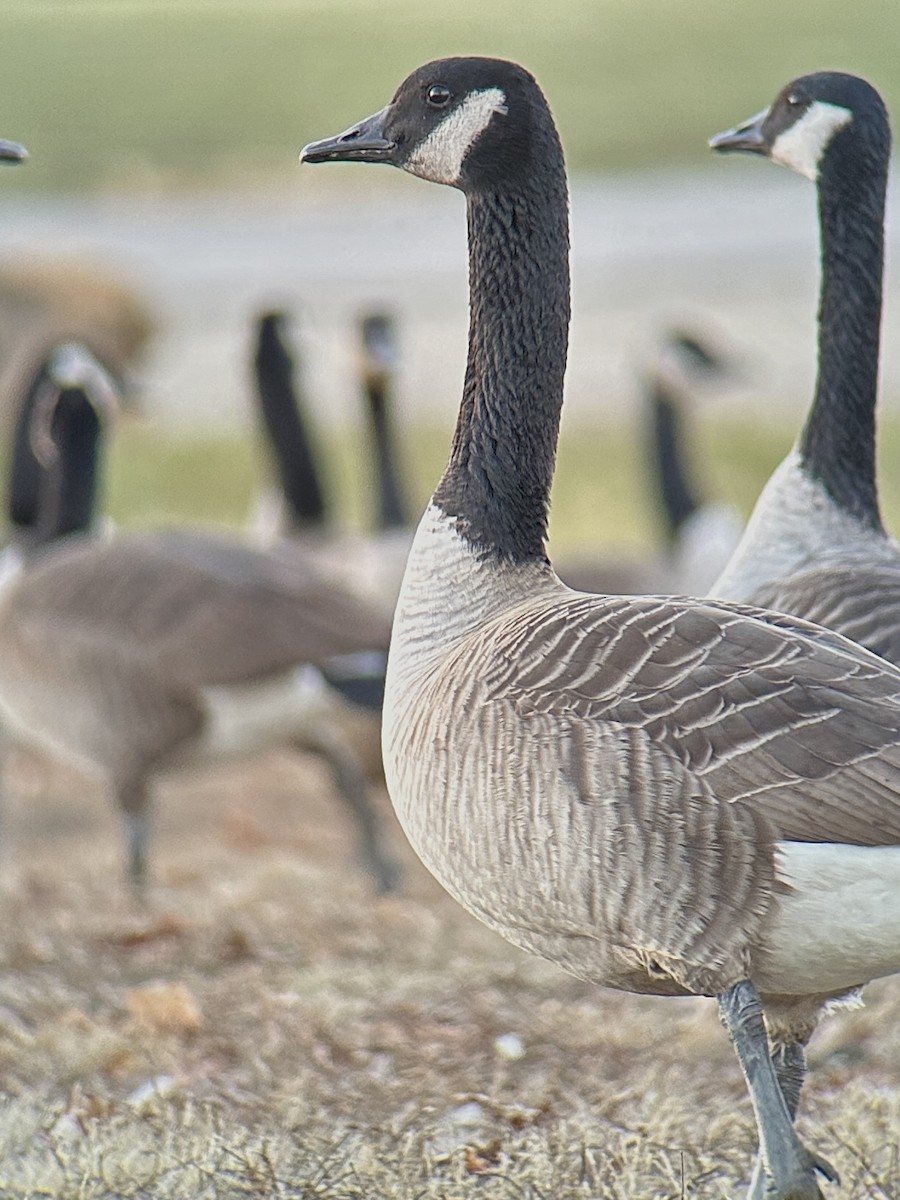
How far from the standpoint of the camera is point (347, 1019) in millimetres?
4645

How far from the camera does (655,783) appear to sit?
304cm

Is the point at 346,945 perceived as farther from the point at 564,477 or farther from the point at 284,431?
the point at 564,477

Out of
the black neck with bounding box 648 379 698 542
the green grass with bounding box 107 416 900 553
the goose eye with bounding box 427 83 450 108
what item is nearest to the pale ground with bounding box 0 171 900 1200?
the goose eye with bounding box 427 83 450 108

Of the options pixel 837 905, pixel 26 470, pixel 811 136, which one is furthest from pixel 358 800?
pixel 837 905

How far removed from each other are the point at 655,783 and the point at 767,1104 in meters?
0.60

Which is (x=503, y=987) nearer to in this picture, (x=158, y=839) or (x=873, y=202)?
(x=873, y=202)

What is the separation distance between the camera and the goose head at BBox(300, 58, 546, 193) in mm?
3686

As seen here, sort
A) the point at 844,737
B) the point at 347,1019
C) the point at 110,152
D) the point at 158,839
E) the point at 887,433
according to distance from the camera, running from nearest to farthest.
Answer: the point at 844,737
the point at 347,1019
the point at 158,839
the point at 887,433
the point at 110,152

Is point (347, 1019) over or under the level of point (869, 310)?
under

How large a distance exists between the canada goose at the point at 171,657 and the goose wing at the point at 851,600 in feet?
7.53

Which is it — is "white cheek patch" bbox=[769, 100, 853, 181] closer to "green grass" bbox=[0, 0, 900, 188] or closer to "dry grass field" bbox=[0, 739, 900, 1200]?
"dry grass field" bbox=[0, 739, 900, 1200]

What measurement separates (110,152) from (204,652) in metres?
22.8

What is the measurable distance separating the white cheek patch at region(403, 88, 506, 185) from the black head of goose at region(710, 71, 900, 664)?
1.23 m

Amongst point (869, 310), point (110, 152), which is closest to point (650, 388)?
point (869, 310)
